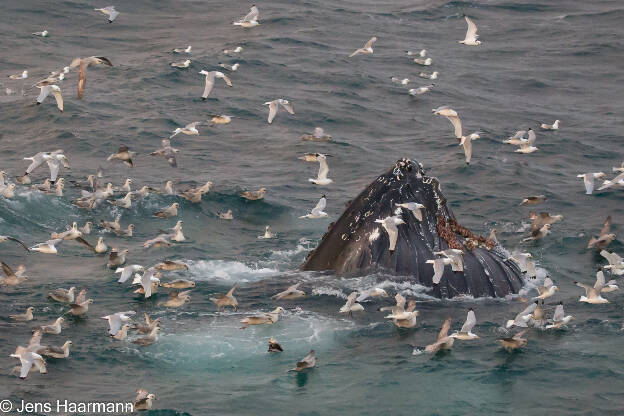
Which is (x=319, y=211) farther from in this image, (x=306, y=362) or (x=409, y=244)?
(x=306, y=362)

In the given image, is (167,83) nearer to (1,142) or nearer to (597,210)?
(1,142)

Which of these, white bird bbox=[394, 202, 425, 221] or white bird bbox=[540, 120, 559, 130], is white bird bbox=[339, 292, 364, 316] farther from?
white bird bbox=[540, 120, 559, 130]

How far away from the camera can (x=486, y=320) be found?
62.3ft

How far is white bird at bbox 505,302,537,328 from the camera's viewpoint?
18281 millimetres

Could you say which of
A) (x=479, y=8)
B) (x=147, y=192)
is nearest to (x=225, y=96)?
(x=147, y=192)

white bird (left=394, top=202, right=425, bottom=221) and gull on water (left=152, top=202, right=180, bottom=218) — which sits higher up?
white bird (left=394, top=202, right=425, bottom=221)

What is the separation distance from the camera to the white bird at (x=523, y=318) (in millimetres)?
18281

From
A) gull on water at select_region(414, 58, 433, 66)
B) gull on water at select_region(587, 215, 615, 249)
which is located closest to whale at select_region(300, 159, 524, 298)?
gull on water at select_region(587, 215, 615, 249)

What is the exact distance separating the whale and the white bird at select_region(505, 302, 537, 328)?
148cm

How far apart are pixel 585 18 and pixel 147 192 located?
31.5 m

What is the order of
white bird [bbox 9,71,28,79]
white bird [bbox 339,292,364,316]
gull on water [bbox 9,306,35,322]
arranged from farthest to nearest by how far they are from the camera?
1. white bird [bbox 9,71,28,79]
2. gull on water [bbox 9,306,35,322]
3. white bird [bbox 339,292,364,316]

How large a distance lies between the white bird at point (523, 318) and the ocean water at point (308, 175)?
40 centimetres

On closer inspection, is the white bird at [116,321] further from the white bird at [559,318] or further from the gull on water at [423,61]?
the gull on water at [423,61]

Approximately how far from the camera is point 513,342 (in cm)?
1786
